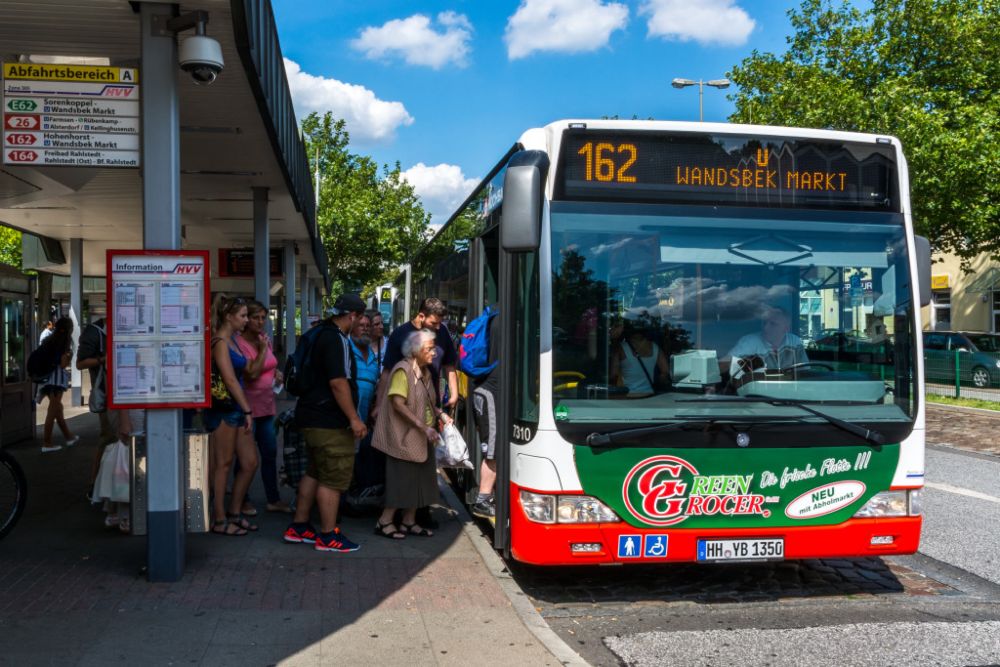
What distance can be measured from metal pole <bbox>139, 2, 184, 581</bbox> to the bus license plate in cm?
317

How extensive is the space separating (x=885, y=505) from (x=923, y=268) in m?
1.47

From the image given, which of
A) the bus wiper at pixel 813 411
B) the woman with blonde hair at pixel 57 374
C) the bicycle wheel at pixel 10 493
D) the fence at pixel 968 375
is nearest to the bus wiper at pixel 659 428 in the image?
the bus wiper at pixel 813 411

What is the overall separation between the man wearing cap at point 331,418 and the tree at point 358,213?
35991mm

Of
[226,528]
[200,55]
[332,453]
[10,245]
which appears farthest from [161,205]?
[10,245]

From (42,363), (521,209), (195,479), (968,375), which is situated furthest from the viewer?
(968,375)

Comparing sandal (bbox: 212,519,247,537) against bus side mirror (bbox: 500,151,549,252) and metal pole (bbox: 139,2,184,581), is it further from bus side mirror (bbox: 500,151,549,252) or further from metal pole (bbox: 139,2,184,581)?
bus side mirror (bbox: 500,151,549,252)

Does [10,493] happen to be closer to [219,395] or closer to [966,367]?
[219,395]

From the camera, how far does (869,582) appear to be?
260 inches

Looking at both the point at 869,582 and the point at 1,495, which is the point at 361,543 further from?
the point at 869,582

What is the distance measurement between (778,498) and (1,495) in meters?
5.31

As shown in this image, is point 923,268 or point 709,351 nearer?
point 709,351

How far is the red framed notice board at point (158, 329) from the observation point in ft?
19.6

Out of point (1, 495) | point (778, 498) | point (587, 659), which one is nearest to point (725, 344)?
point (778, 498)

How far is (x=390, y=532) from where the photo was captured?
292 inches
